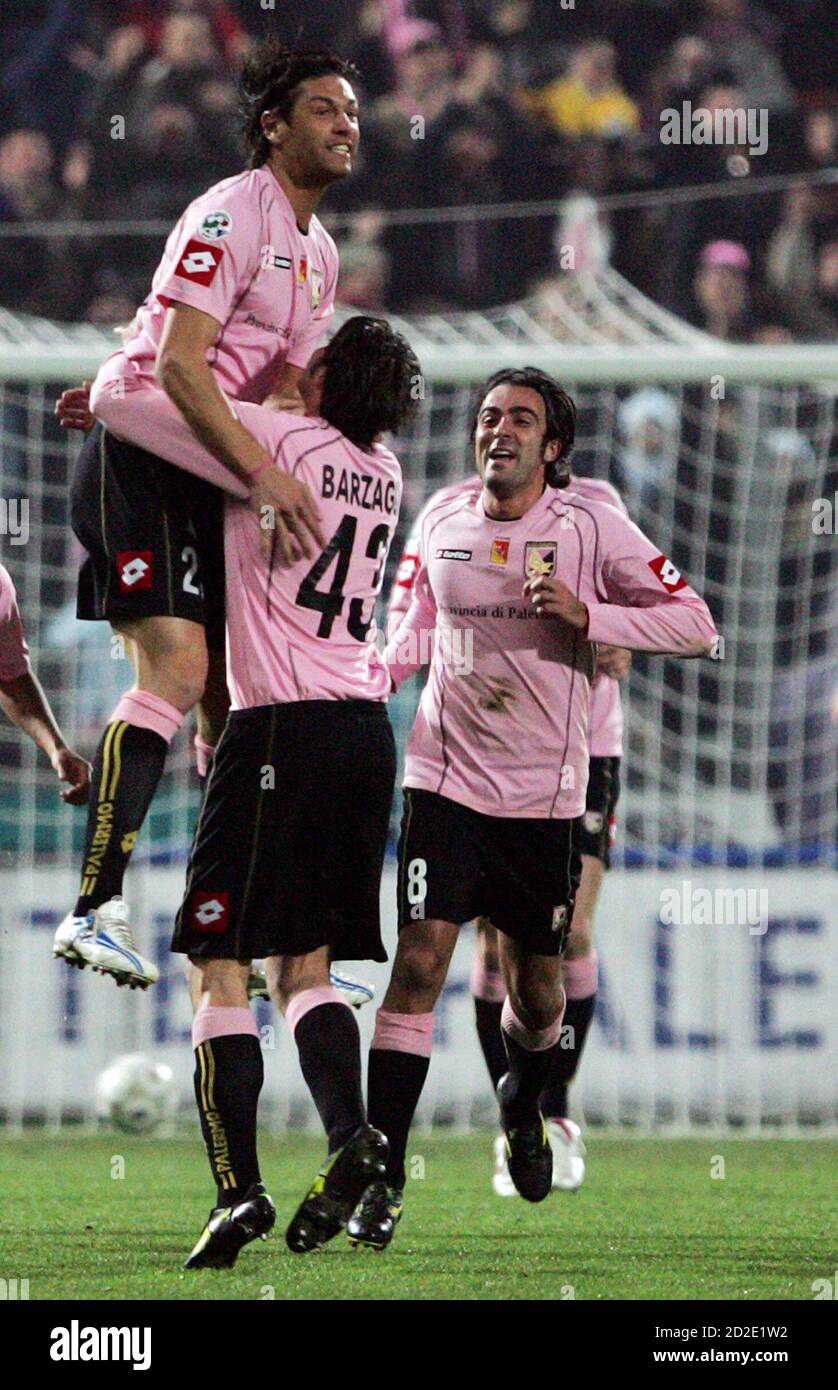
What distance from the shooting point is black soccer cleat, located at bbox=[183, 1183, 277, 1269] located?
4227mm

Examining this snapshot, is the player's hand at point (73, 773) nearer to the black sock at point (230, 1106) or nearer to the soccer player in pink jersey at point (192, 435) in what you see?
the soccer player in pink jersey at point (192, 435)

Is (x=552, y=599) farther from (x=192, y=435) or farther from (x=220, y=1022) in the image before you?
(x=220, y=1022)

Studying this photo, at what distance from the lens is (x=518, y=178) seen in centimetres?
1337

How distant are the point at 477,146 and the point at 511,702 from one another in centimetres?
887

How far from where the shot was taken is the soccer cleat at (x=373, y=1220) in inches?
174

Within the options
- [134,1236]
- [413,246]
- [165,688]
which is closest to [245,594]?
[165,688]

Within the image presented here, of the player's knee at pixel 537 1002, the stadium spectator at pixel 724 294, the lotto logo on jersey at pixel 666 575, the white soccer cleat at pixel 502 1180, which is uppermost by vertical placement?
the stadium spectator at pixel 724 294

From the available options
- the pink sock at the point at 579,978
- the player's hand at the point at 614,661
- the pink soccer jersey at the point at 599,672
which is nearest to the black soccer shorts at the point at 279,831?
the pink soccer jersey at the point at 599,672

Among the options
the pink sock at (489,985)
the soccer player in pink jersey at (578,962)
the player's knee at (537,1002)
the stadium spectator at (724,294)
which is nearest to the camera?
the player's knee at (537,1002)

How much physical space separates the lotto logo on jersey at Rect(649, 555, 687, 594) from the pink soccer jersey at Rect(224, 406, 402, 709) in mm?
784

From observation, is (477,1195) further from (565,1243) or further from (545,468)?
(545,468)

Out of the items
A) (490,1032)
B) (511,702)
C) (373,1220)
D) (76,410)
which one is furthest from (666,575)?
(490,1032)

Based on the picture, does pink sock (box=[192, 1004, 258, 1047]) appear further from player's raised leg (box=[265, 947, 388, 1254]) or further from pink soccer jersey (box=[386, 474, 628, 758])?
pink soccer jersey (box=[386, 474, 628, 758])

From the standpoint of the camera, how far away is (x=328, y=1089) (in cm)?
437
